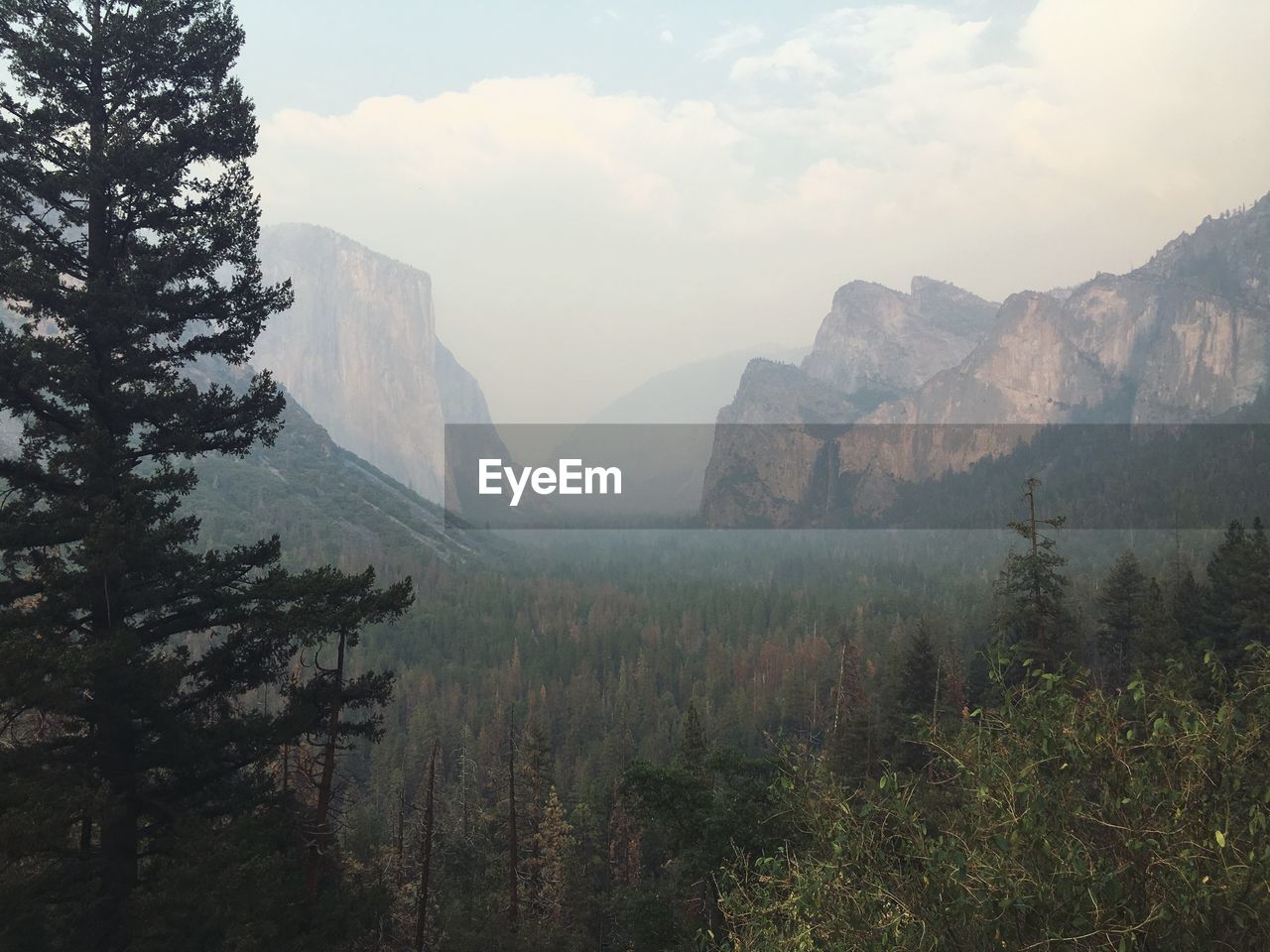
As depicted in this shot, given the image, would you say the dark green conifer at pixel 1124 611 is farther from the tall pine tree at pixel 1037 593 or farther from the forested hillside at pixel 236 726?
the forested hillside at pixel 236 726

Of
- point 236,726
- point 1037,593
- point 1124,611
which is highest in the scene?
point 236,726

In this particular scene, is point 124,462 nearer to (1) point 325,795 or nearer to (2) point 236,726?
(2) point 236,726

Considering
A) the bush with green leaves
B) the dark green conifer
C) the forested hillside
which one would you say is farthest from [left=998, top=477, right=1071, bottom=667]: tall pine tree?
the bush with green leaves

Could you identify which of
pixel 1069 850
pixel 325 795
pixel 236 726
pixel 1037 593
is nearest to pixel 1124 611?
pixel 1037 593

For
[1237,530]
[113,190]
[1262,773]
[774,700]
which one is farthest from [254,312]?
[774,700]

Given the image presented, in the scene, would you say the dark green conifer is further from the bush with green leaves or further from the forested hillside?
the bush with green leaves

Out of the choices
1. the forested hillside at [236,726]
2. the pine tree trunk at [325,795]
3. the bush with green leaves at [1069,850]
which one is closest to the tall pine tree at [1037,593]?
the forested hillside at [236,726]

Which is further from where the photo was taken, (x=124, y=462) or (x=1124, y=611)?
(x=1124, y=611)

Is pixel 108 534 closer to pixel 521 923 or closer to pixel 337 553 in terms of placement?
pixel 521 923
